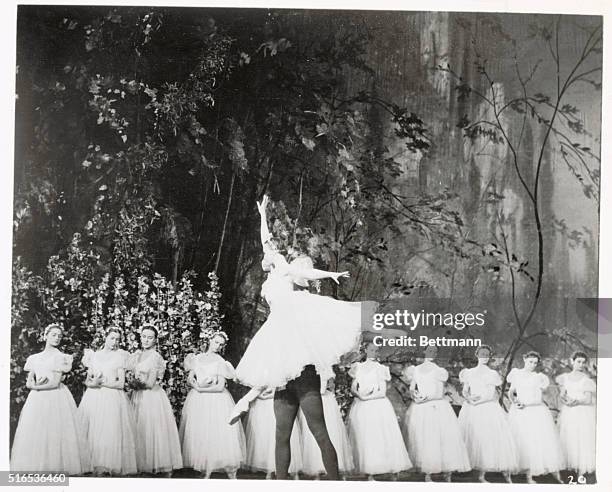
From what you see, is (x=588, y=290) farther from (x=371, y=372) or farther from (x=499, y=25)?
(x=499, y=25)

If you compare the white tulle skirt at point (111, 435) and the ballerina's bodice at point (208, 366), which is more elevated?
the ballerina's bodice at point (208, 366)

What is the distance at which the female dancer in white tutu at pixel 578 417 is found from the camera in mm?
4328

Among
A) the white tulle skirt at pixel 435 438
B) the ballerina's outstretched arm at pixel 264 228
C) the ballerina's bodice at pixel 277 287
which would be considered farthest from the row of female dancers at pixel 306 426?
the ballerina's outstretched arm at pixel 264 228

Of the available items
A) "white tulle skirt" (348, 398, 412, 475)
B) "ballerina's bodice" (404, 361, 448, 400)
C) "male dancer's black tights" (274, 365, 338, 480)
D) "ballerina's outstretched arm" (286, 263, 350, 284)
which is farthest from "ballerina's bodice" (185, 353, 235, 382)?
"ballerina's bodice" (404, 361, 448, 400)

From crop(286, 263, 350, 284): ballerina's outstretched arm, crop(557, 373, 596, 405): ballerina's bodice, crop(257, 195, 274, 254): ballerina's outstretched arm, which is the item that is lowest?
crop(557, 373, 596, 405): ballerina's bodice

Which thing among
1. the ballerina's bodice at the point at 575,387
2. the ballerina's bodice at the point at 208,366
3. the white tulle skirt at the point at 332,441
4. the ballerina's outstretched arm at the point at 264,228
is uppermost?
the ballerina's outstretched arm at the point at 264,228

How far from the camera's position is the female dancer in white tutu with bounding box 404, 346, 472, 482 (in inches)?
170

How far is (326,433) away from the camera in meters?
4.31

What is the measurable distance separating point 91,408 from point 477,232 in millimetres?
2390

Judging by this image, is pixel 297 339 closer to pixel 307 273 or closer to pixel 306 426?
pixel 307 273

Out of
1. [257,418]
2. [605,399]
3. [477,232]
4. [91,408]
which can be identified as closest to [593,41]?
[477,232]

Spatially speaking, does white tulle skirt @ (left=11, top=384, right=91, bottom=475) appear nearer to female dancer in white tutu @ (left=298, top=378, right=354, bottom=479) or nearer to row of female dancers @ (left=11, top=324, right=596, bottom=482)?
row of female dancers @ (left=11, top=324, right=596, bottom=482)

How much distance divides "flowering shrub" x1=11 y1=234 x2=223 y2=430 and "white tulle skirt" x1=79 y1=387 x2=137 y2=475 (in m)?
0.15

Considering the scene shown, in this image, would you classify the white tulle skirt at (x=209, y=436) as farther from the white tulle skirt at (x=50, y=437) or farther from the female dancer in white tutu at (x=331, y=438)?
the white tulle skirt at (x=50, y=437)
